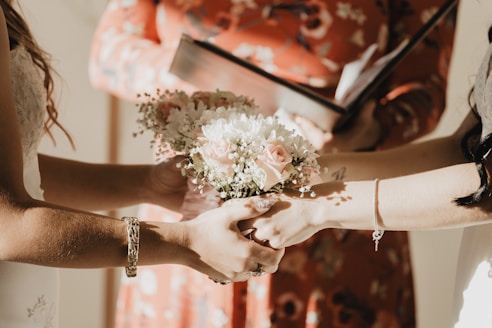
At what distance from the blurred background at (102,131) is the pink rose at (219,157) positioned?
1.46m

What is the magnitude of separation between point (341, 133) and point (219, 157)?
508 mm

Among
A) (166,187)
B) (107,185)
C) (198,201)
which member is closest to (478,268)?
(198,201)

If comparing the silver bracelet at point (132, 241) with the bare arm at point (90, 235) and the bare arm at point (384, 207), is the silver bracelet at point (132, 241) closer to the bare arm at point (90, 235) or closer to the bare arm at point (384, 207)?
the bare arm at point (90, 235)

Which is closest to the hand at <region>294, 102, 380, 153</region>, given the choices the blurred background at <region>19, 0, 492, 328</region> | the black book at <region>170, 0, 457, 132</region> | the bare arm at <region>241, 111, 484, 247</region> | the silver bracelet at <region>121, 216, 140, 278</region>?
the black book at <region>170, 0, 457, 132</region>

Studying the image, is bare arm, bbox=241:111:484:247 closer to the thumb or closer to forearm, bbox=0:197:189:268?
the thumb

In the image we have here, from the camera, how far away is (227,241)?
1.20 meters

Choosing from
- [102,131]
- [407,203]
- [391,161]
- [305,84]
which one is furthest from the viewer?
[102,131]

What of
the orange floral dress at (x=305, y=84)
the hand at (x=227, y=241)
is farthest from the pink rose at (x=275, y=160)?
the orange floral dress at (x=305, y=84)

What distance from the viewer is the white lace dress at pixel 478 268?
1.17 meters

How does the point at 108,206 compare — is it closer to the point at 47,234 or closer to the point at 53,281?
the point at 53,281

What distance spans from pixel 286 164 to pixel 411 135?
24.3 inches

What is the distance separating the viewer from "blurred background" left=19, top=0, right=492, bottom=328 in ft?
8.51

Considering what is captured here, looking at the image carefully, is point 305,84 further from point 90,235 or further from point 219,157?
point 90,235

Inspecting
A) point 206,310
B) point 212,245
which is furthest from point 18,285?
point 206,310
